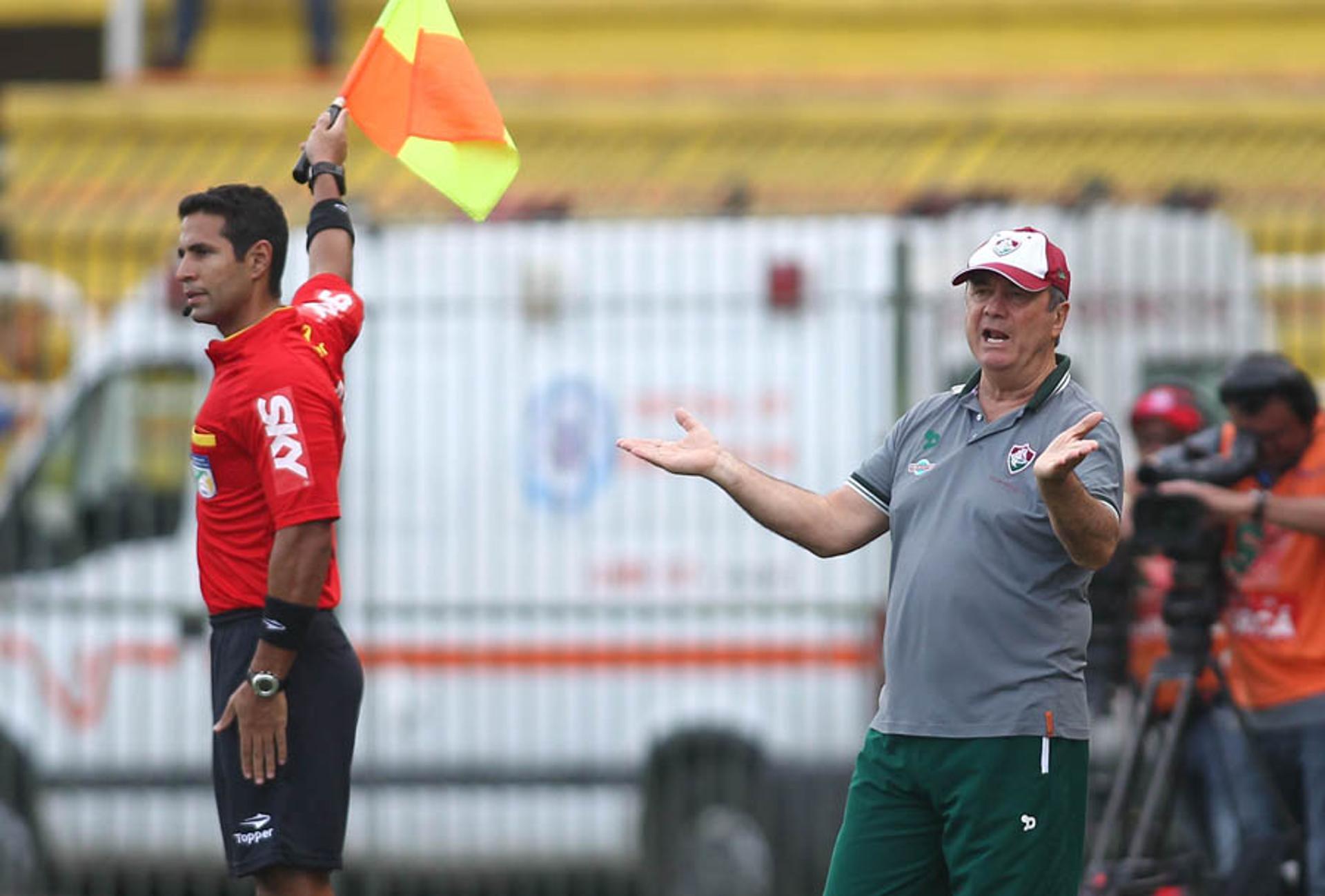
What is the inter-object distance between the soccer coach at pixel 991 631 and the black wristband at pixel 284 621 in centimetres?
83

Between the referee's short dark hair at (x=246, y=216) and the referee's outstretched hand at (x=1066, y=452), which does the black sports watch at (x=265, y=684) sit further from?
the referee's outstretched hand at (x=1066, y=452)

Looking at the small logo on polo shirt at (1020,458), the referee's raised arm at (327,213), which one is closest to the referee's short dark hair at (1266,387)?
the small logo on polo shirt at (1020,458)

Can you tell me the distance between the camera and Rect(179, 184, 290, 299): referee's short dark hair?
523 cm

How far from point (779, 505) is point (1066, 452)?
826 millimetres

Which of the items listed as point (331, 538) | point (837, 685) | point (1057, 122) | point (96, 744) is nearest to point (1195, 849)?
point (837, 685)

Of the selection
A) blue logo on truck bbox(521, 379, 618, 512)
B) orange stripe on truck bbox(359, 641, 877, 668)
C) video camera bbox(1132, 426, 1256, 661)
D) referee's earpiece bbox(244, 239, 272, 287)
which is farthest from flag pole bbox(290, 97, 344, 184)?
orange stripe on truck bbox(359, 641, 877, 668)

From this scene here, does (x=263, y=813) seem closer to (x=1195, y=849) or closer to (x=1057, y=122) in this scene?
(x=1195, y=849)

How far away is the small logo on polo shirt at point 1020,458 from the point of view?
473cm

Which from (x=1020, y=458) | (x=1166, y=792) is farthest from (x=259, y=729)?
(x=1166, y=792)

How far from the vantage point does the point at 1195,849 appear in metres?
7.15

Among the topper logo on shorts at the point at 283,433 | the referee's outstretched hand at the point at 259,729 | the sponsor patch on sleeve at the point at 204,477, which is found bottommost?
the referee's outstretched hand at the point at 259,729

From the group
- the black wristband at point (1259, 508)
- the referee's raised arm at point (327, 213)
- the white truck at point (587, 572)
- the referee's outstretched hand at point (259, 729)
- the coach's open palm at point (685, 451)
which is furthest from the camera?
the white truck at point (587, 572)

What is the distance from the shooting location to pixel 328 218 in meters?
5.63

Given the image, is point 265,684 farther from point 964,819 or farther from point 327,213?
point 964,819
